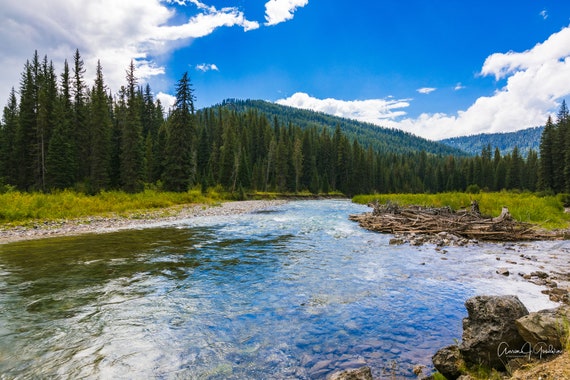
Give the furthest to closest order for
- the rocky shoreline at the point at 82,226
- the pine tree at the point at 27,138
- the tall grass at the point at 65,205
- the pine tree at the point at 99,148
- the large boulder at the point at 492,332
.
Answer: the pine tree at the point at 27,138
the pine tree at the point at 99,148
the tall grass at the point at 65,205
the rocky shoreline at the point at 82,226
the large boulder at the point at 492,332

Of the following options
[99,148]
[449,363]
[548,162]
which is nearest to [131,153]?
[99,148]

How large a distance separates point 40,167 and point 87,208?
24271 mm

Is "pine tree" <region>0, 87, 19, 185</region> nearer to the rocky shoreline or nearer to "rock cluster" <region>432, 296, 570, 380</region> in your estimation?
the rocky shoreline

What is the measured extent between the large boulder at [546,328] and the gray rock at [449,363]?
3.15ft

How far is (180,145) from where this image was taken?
1781 inches

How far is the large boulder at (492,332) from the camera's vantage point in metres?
4.41

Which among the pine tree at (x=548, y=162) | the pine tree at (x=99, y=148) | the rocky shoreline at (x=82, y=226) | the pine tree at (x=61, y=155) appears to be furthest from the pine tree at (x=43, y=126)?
the pine tree at (x=548, y=162)

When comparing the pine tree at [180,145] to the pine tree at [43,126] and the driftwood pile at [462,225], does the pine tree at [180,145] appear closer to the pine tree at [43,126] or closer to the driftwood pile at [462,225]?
the pine tree at [43,126]

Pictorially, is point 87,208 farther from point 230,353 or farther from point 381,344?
point 381,344

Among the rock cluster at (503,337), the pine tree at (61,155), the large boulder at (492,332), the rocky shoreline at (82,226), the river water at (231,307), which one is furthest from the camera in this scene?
the pine tree at (61,155)

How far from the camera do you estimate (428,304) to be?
7.92m

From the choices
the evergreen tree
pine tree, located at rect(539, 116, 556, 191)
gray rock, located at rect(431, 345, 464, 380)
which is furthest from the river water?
the evergreen tree

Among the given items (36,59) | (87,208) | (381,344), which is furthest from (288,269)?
(36,59)

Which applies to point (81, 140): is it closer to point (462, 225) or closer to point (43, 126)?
point (43, 126)
